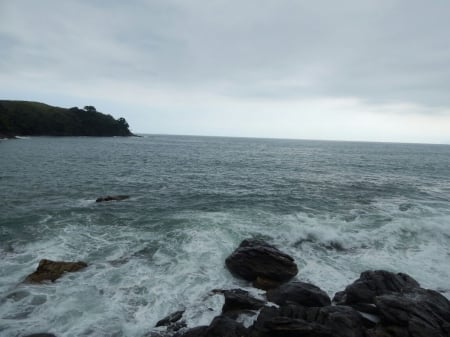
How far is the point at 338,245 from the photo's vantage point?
23078 millimetres

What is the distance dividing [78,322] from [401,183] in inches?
2125

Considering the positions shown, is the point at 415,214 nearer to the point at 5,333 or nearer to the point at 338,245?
the point at 338,245

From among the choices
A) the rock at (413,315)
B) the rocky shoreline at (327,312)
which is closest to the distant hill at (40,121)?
the rocky shoreline at (327,312)

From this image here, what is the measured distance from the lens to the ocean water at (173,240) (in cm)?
1438

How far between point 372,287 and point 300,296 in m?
3.81

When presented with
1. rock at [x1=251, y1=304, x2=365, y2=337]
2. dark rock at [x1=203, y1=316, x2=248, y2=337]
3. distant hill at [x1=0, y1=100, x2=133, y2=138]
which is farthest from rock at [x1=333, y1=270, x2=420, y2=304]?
distant hill at [x1=0, y1=100, x2=133, y2=138]

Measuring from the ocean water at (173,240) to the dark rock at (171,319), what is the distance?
42 centimetres

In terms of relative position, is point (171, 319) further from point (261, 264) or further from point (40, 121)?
point (40, 121)

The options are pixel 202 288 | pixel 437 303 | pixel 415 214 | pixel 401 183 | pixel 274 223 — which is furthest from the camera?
pixel 401 183

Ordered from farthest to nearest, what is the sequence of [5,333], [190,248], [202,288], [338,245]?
[338,245], [190,248], [202,288], [5,333]

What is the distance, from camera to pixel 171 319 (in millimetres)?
13555

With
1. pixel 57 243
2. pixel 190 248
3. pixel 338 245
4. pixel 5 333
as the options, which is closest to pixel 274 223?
pixel 338 245

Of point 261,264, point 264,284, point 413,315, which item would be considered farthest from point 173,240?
point 413,315

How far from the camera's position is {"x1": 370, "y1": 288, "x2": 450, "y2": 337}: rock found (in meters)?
11.4
